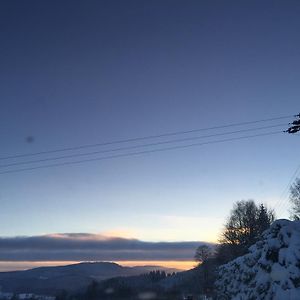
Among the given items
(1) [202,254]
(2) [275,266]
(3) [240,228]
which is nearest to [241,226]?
(3) [240,228]

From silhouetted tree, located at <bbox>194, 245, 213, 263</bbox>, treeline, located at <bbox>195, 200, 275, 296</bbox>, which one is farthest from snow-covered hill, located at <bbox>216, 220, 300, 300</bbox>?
silhouetted tree, located at <bbox>194, 245, 213, 263</bbox>

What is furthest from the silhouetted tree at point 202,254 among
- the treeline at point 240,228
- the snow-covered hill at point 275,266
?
the snow-covered hill at point 275,266

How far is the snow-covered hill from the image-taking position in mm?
12938

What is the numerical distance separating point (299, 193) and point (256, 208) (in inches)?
662

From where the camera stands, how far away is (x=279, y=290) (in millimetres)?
12914

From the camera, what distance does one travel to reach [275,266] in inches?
549

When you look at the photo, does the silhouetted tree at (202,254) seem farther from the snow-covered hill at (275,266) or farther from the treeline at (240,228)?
the snow-covered hill at (275,266)

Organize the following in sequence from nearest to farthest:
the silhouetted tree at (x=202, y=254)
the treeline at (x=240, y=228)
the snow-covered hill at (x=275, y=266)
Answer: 1. the snow-covered hill at (x=275, y=266)
2. the treeline at (x=240, y=228)
3. the silhouetted tree at (x=202, y=254)

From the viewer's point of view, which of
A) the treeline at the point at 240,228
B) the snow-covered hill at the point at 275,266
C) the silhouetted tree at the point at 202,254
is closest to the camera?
the snow-covered hill at the point at 275,266

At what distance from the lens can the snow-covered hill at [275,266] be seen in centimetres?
1294

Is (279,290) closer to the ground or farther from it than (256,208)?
closer to the ground

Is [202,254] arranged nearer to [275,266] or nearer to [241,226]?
[241,226]

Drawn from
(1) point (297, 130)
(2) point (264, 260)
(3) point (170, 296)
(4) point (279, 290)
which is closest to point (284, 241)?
(2) point (264, 260)

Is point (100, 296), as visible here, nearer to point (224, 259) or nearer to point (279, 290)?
point (224, 259)
